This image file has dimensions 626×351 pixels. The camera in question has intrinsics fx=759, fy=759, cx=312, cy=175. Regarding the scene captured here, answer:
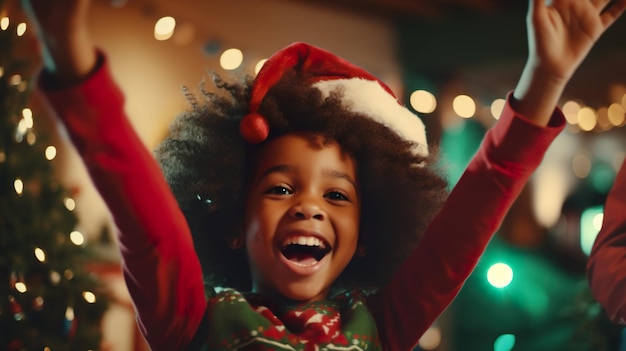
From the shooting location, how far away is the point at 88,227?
2.37 meters

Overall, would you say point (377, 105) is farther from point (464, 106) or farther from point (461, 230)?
point (464, 106)

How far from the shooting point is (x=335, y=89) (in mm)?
911

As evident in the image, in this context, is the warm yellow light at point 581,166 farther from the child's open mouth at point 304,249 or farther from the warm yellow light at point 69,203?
the child's open mouth at point 304,249

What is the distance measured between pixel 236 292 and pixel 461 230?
27 centimetres

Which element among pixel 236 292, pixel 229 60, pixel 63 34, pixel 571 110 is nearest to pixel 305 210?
pixel 236 292

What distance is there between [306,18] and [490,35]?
31.4 inches

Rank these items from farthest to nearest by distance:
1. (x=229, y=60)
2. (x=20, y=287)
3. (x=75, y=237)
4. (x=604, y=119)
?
1. (x=604, y=119)
2. (x=229, y=60)
3. (x=75, y=237)
4. (x=20, y=287)

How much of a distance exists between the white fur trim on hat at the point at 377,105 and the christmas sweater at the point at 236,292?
0.10m

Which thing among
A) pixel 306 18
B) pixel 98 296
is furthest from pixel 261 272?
pixel 306 18

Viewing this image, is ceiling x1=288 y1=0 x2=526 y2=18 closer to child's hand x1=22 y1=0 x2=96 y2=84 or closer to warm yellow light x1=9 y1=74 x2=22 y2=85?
warm yellow light x1=9 y1=74 x2=22 y2=85

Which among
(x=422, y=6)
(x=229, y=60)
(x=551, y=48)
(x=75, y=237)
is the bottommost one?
(x=75, y=237)

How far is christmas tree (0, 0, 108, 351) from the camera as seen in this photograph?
4.90 ft

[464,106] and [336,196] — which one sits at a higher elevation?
[336,196]

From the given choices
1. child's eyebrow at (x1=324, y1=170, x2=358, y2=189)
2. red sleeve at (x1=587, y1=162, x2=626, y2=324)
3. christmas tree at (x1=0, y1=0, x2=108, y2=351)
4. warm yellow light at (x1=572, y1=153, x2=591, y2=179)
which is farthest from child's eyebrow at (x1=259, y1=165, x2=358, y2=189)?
warm yellow light at (x1=572, y1=153, x2=591, y2=179)
